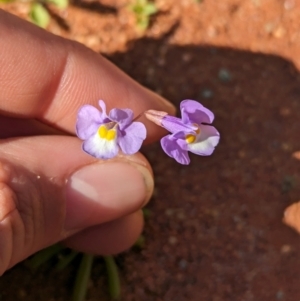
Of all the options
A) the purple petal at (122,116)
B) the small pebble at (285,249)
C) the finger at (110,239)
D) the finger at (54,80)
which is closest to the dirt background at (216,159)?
the small pebble at (285,249)

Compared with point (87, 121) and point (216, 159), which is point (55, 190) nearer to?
point (87, 121)

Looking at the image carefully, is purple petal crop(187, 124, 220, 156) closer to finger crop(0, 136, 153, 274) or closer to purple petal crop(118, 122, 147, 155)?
purple petal crop(118, 122, 147, 155)

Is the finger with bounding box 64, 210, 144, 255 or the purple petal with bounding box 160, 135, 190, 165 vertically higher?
the purple petal with bounding box 160, 135, 190, 165

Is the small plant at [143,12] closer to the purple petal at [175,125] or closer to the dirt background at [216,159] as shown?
the dirt background at [216,159]

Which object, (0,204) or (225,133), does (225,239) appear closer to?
(225,133)

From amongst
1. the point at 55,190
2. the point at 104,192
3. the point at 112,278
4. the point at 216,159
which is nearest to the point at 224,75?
the point at 216,159

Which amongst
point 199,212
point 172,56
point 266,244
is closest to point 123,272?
point 199,212

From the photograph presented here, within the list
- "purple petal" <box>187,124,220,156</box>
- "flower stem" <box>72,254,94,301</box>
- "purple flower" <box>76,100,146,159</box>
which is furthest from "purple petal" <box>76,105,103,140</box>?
"flower stem" <box>72,254,94,301</box>
